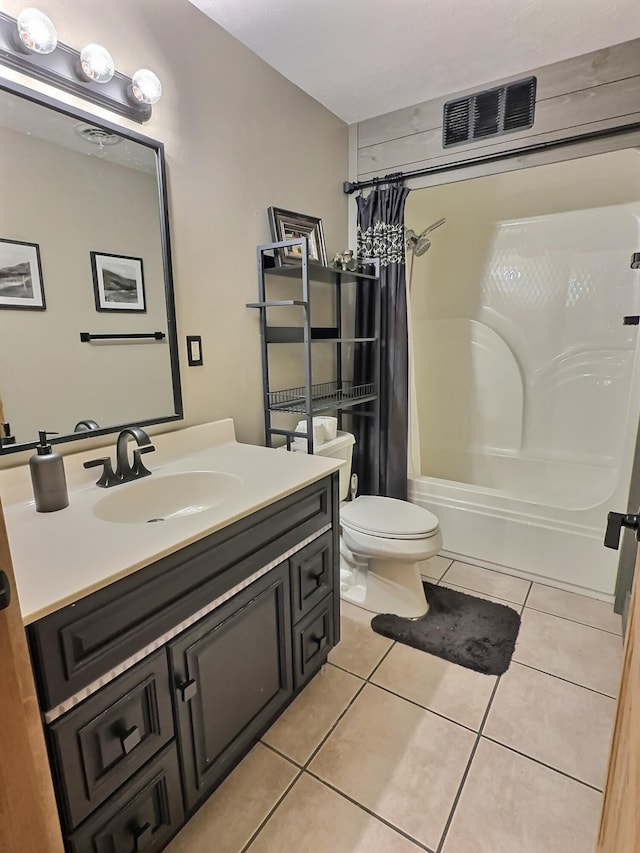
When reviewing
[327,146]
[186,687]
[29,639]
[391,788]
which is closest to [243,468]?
[186,687]

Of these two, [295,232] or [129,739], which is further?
[295,232]

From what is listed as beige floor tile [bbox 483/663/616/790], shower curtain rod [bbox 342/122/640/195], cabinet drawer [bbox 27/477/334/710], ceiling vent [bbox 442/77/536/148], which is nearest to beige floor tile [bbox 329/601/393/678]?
beige floor tile [bbox 483/663/616/790]

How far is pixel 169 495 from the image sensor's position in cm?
142

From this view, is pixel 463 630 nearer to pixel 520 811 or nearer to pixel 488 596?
pixel 488 596

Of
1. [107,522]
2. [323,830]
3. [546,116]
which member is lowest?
[323,830]

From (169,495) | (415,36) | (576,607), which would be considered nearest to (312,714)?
(169,495)

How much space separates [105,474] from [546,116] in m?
2.25

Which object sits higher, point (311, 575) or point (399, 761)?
point (311, 575)

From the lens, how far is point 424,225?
269 cm

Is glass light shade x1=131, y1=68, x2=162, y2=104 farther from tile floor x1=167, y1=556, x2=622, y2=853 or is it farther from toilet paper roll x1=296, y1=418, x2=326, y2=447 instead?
tile floor x1=167, y1=556, x2=622, y2=853

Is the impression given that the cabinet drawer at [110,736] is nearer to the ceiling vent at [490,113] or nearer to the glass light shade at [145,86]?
the glass light shade at [145,86]

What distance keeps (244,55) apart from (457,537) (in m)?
2.40

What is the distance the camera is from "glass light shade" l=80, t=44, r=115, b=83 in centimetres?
120

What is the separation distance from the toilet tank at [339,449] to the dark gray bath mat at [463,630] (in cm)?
65
